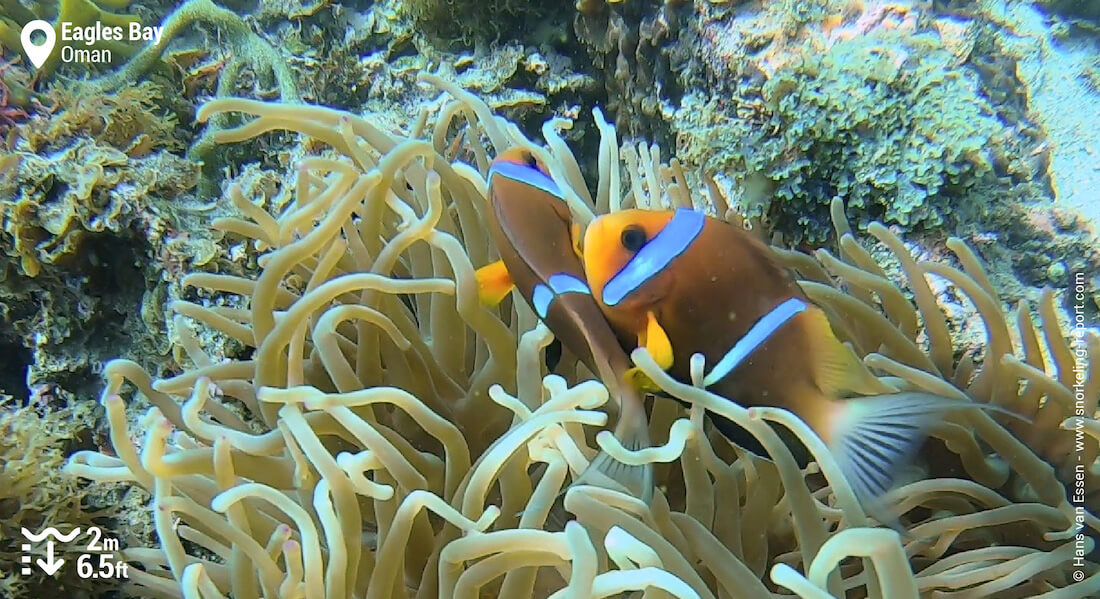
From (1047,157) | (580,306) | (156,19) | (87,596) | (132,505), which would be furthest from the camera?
(156,19)

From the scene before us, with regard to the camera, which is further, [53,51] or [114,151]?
[53,51]

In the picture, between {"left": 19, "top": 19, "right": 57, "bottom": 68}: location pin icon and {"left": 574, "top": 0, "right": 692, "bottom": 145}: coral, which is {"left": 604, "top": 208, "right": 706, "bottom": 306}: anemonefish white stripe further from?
{"left": 19, "top": 19, "right": 57, "bottom": 68}: location pin icon

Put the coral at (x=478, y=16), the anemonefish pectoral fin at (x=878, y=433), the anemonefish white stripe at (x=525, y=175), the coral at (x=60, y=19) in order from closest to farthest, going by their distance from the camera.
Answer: the anemonefish pectoral fin at (x=878, y=433)
the anemonefish white stripe at (x=525, y=175)
the coral at (x=60, y=19)
the coral at (x=478, y=16)

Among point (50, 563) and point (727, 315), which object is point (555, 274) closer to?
point (727, 315)

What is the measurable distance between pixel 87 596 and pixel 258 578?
0.49 meters

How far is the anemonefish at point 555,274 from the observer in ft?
2.72

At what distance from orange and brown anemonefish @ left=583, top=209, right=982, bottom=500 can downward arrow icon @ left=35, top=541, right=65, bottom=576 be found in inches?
36.6

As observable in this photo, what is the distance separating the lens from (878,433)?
27.6 inches

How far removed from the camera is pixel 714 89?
1532mm

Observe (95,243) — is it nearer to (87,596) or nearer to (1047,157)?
(87,596)

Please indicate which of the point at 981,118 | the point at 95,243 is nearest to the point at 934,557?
the point at 981,118

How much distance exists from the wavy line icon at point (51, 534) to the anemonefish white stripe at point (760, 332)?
968mm

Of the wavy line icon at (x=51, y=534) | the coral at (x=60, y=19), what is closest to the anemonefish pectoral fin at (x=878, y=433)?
the wavy line icon at (x=51, y=534)

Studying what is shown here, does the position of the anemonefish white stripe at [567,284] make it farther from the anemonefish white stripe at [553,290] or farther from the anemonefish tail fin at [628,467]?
the anemonefish tail fin at [628,467]
